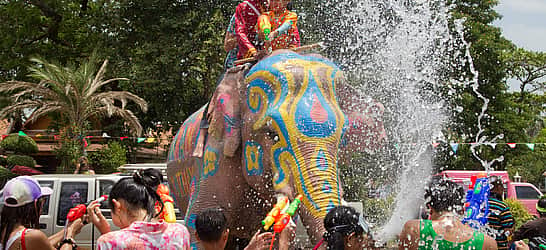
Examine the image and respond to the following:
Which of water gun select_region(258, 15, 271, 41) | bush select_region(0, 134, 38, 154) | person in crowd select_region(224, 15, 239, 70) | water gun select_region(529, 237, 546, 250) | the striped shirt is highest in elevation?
water gun select_region(258, 15, 271, 41)

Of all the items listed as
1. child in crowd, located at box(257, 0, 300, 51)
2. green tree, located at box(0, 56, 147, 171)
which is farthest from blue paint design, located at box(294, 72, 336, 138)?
green tree, located at box(0, 56, 147, 171)

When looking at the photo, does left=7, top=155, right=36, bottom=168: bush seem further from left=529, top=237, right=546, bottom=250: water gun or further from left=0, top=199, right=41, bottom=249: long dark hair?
left=529, top=237, right=546, bottom=250: water gun

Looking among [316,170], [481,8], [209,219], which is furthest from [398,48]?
[481,8]

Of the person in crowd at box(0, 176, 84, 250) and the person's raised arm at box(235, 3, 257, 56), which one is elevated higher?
the person's raised arm at box(235, 3, 257, 56)

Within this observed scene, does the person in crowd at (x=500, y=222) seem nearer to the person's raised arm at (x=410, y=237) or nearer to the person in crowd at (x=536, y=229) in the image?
the person in crowd at (x=536, y=229)

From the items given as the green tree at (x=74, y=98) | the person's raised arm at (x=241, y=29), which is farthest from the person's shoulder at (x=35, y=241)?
the green tree at (x=74, y=98)

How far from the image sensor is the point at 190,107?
2105 cm

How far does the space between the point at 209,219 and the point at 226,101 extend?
122 inches

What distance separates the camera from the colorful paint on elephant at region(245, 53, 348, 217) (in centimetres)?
545

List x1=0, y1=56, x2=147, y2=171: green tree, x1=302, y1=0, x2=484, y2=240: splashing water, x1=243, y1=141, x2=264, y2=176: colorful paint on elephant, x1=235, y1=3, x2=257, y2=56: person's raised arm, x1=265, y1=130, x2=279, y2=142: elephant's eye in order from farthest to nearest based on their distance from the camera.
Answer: x1=0, y1=56, x2=147, y2=171: green tree → x1=302, y1=0, x2=484, y2=240: splashing water → x1=235, y1=3, x2=257, y2=56: person's raised arm → x1=243, y1=141, x2=264, y2=176: colorful paint on elephant → x1=265, y1=130, x2=279, y2=142: elephant's eye

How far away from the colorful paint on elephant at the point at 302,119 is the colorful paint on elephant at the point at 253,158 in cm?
20

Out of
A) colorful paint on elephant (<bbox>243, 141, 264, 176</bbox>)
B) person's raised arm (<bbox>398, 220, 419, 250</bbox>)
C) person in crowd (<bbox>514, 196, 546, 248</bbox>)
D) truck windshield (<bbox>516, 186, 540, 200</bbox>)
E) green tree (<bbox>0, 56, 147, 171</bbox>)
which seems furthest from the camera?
truck windshield (<bbox>516, 186, 540, 200</bbox>)

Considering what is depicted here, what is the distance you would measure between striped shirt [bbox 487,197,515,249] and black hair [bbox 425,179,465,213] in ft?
8.28

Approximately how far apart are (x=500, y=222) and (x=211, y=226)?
13.3 feet
